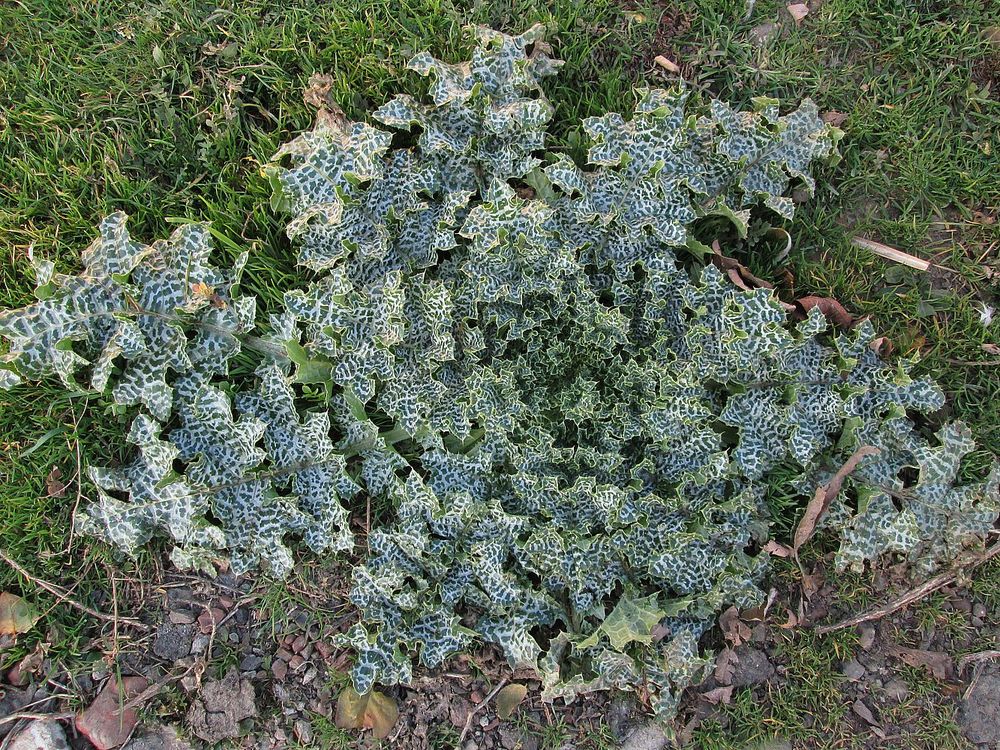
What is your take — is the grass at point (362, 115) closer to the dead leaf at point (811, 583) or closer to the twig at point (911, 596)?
the twig at point (911, 596)

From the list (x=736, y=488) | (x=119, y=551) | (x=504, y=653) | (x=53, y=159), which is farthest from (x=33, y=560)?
(x=736, y=488)

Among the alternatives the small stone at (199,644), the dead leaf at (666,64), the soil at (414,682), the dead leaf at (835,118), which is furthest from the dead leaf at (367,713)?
the dead leaf at (835,118)

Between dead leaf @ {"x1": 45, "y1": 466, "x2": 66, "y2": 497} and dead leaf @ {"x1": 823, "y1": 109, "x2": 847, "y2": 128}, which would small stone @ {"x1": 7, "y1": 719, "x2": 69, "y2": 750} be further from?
dead leaf @ {"x1": 823, "y1": 109, "x2": 847, "y2": 128}

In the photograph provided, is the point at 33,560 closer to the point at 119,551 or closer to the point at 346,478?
the point at 119,551

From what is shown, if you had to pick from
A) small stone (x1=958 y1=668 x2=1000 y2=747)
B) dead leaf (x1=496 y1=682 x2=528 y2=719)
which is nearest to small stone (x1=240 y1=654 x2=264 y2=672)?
dead leaf (x1=496 y1=682 x2=528 y2=719)

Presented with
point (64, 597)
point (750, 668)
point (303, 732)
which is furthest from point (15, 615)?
point (750, 668)
